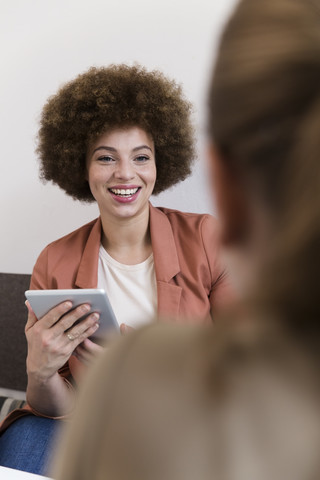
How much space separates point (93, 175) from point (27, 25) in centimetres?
86

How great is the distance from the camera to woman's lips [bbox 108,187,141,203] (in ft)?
4.05

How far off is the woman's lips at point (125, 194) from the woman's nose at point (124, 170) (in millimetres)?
30

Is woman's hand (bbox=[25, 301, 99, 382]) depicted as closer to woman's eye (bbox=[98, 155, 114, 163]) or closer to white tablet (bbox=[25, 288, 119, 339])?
white tablet (bbox=[25, 288, 119, 339])

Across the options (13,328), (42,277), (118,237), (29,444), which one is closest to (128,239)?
(118,237)

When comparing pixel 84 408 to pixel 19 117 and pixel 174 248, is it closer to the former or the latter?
pixel 174 248

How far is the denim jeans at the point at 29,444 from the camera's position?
3.54 ft

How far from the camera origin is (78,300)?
39.1 inches

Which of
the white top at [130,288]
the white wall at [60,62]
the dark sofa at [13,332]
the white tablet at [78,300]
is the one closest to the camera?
the white tablet at [78,300]

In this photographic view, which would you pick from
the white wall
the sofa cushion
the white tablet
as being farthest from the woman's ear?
the sofa cushion

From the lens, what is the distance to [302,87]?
0.25 m

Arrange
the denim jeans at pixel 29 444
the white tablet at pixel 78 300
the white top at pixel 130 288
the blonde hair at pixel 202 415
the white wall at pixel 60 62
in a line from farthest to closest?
the white wall at pixel 60 62 → the white top at pixel 130 288 → the denim jeans at pixel 29 444 → the white tablet at pixel 78 300 → the blonde hair at pixel 202 415

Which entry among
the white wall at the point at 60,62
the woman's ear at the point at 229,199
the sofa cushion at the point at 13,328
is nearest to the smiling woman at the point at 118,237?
the white wall at the point at 60,62

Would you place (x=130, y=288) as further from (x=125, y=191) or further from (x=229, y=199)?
(x=229, y=199)

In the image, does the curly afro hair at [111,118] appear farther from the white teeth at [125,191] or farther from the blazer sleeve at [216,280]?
the blazer sleeve at [216,280]
